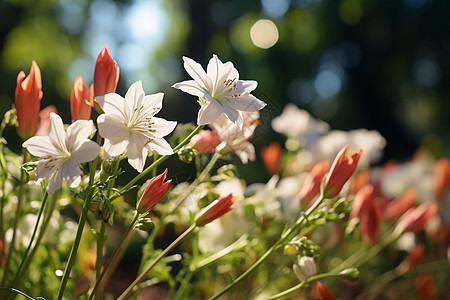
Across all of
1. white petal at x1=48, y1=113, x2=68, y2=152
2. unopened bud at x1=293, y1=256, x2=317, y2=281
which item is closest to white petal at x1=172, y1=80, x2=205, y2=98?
white petal at x1=48, y1=113, x2=68, y2=152

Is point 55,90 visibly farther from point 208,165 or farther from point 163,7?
point 208,165

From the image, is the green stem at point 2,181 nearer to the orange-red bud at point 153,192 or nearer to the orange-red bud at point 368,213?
the orange-red bud at point 153,192

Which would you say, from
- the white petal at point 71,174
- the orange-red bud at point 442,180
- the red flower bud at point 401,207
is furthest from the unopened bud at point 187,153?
the orange-red bud at point 442,180

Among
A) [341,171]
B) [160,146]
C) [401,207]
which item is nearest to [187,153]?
[160,146]

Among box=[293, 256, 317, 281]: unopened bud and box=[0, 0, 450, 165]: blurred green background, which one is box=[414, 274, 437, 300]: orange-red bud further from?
box=[0, 0, 450, 165]: blurred green background

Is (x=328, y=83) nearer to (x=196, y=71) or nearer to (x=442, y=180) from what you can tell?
(x=442, y=180)
